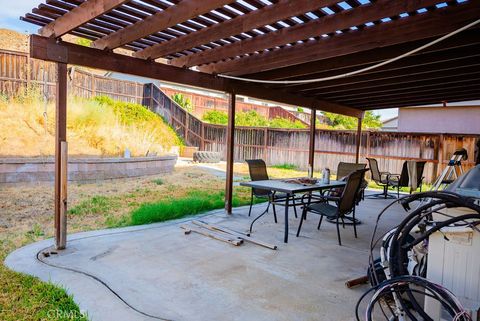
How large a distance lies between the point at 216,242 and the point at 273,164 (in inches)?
373

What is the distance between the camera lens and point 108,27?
343 centimetres

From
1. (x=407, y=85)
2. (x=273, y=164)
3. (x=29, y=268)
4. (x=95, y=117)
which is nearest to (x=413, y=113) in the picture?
(x=273, y=164)

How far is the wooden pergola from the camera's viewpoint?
2908mm

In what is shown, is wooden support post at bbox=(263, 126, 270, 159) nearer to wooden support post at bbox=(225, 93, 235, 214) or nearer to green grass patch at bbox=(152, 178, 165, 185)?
green grass patch at bbox=(152, 178, 165, 185)

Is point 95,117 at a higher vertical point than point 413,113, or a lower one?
lower

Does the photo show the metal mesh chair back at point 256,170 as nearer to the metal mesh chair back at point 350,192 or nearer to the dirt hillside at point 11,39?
the metal mesh chair back at point 350,192

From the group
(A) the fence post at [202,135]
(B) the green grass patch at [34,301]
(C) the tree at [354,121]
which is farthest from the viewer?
(C) the tree at [354,121]

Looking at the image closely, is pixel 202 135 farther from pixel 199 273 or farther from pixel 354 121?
pixel 199 273

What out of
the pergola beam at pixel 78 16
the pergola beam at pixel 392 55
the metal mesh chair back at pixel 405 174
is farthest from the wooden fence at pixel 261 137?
the pergola beam at pixel 78 16

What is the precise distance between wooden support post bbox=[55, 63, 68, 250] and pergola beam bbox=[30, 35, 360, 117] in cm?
16

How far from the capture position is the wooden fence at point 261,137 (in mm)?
9523

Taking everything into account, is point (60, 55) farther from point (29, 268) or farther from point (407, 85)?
point (407, 85)

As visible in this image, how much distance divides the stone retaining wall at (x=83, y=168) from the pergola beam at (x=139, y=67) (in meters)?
3.37

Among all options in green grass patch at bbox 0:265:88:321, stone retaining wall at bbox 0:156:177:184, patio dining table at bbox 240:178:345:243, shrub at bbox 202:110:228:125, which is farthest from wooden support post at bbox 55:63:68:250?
shrub at bbox 202:110:228:125
